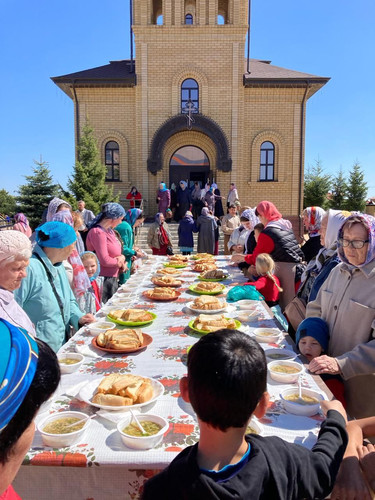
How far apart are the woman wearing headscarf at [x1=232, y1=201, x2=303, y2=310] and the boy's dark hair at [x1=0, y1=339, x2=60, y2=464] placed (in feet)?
15.1

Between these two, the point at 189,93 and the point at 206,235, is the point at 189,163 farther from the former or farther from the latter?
the point at 206,235

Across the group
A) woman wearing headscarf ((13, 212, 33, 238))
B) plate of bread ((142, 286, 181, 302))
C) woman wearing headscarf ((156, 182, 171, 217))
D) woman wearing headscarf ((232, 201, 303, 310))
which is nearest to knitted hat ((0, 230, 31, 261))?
plate of bread ((142, 286, 181, 302))

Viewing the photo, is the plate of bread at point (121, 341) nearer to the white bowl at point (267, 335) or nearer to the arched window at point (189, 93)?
the white bowl at point (267, 335)

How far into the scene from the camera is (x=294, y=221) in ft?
64.7

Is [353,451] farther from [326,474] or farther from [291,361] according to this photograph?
[291,361]

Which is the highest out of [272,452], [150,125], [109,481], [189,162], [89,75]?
[89,75]

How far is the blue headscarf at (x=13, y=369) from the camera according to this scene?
0.88 metres

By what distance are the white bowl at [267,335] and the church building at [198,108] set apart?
17.3 meters

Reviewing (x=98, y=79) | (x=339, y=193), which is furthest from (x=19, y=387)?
(x=339, y=193)

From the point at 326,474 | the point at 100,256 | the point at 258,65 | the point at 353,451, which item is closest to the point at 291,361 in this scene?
the point at 353,451

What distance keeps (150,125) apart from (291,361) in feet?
61.8

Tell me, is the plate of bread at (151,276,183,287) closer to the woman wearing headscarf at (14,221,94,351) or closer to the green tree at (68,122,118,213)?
the woman wearing headscarf at (14,221,94,351)

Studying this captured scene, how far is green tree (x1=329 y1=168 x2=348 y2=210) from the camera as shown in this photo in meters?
26.7

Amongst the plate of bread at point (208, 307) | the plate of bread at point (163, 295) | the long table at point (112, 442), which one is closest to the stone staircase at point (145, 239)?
the plate of bread at point (163, 295)
